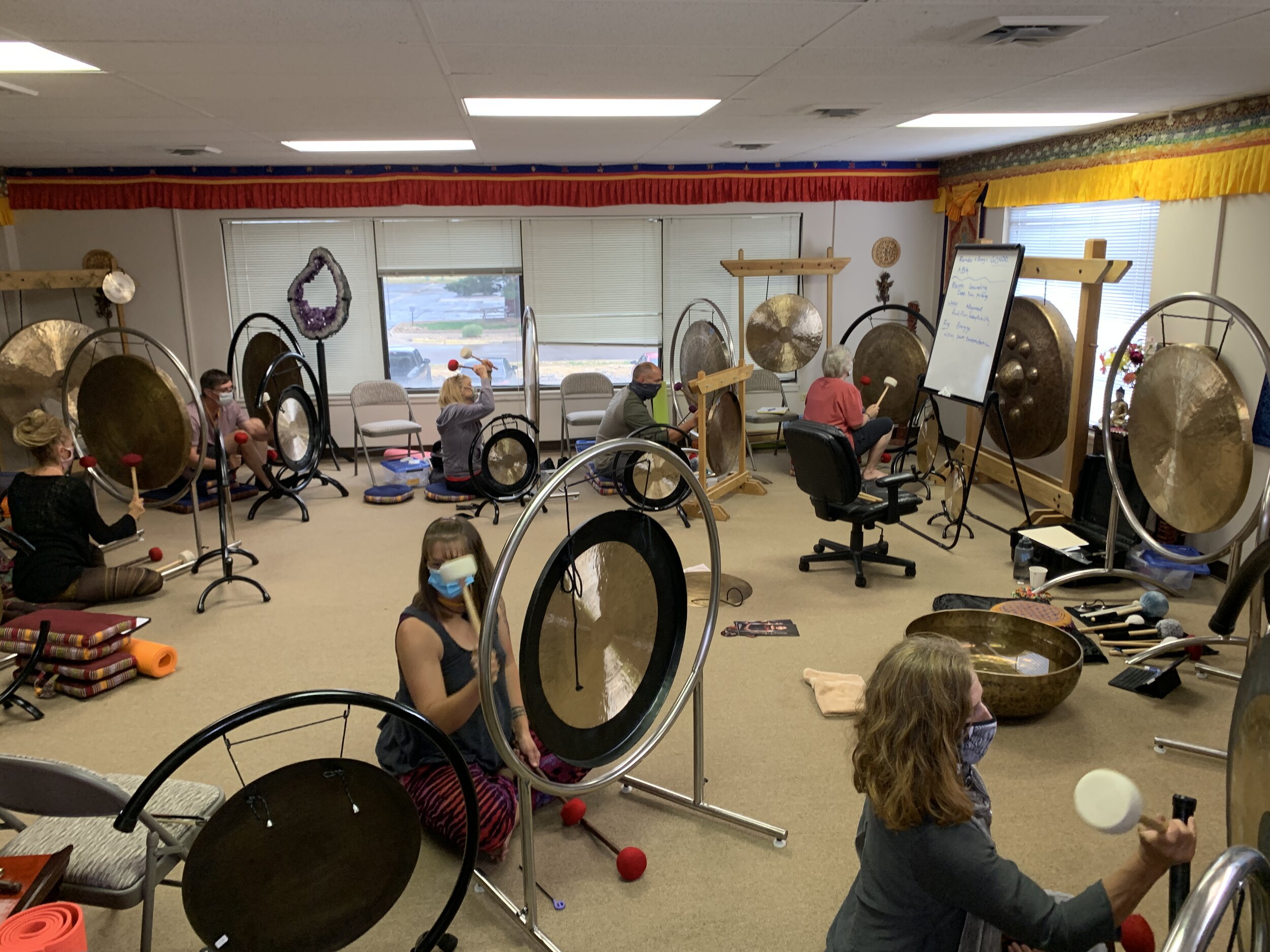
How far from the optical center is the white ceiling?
8.33 feet

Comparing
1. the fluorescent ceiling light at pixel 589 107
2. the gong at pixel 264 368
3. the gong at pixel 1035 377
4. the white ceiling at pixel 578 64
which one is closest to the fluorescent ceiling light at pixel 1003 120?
the white ceiling at pixel 578 64

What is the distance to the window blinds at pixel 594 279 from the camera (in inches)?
323

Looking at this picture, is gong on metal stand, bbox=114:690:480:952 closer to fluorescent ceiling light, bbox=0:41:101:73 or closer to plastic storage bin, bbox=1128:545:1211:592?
fluorescent ceiling light, bbox=0:41:101:73

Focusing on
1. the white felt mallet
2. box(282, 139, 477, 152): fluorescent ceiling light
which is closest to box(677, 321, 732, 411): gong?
box(282, 139, 477, 152): fluorescent ceiling light

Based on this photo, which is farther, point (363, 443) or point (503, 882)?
point (363, 443)

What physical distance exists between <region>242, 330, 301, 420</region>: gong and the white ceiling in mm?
1798

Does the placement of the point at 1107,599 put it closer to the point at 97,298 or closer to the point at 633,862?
the point at 633,862

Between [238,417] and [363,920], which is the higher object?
[238,417]

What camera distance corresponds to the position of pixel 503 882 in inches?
107

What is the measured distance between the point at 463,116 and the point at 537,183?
3302 millimetres

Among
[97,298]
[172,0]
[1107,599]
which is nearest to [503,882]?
[172,0]

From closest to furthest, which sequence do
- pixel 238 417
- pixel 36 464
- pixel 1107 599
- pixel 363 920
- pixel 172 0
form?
pixel 363 920 < pixel 172 0 < pixel 36 464 < pixel 1107 599 < pixel 238 417

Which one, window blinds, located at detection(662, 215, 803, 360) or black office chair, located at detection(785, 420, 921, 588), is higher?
window blinds, located at detection(662, 215, 803, 360)

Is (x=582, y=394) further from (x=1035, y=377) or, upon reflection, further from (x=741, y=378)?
(x=1035, y=377)
